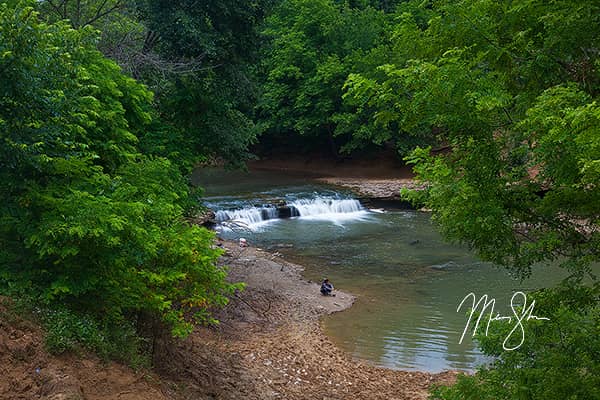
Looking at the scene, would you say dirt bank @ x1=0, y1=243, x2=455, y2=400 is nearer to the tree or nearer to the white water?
the white water

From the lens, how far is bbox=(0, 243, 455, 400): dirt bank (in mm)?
6934

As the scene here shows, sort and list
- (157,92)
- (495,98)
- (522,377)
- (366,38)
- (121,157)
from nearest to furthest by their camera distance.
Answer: (495,98)
(522,377)
(121,157)
(157,92)
(366,38)

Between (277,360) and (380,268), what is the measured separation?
870cm

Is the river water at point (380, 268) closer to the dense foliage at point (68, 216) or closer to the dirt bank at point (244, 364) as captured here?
the dirt bank at point (244, 364)

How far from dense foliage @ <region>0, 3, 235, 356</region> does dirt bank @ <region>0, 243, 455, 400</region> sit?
A: 2.91 ft

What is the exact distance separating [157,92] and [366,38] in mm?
29438

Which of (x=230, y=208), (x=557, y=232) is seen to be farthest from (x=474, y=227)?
(x=230, y=208)

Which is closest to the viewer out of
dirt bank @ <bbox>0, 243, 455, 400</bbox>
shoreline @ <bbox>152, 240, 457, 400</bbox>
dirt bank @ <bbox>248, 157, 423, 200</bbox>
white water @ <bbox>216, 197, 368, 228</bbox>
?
dirt bank @ <bbox>0, 243, 455, 400</bbox>

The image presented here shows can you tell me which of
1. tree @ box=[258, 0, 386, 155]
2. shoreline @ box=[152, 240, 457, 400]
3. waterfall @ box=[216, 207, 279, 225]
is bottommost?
shoreline @ box=[152, 240, 457, 400]

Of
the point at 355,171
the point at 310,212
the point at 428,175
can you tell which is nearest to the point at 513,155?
the point at 428,175

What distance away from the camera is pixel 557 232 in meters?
6.57

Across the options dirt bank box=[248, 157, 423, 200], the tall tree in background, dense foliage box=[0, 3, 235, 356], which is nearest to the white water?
dirt bank box=[248, 157, 423, 200]

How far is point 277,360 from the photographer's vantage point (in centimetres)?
1218

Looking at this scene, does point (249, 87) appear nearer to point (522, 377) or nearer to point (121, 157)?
point (121, 157)
